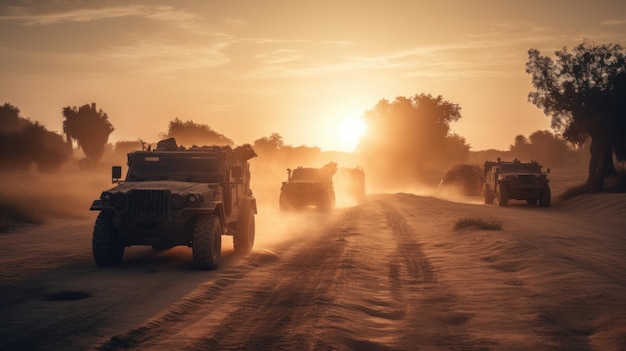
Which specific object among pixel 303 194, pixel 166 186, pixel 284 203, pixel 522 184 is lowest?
pixel 284 203

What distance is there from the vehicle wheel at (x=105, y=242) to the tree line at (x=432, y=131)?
27.8m

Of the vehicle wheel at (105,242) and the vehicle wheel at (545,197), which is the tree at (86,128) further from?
the vehicle wheel at (105,242)

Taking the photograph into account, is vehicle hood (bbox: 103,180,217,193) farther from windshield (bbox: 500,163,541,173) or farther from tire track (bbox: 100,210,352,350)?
windshield (bbox: 500,163,541,173)

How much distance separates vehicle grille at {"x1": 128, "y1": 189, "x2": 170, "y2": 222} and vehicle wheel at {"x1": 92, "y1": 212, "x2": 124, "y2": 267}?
0.52 meters

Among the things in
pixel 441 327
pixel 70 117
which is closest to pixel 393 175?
pixel 70 117

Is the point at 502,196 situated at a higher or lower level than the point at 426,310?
higher

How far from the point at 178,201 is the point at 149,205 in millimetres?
536

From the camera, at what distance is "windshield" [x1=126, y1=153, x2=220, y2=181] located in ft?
41.3

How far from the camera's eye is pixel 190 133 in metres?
72.1

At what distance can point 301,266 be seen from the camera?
1165 cm

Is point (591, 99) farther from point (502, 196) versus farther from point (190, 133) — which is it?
Answer: point (190, 133)

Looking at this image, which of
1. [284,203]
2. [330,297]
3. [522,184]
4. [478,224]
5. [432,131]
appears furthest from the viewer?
[432,131]

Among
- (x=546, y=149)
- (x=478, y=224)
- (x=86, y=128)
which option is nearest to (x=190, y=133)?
(x=86, y=128)

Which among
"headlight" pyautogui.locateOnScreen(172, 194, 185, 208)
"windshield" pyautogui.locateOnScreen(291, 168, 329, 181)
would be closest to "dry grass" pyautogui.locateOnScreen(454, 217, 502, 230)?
"headlight" pyautogui.locateOnScreen(172, 194, 185, 208)
